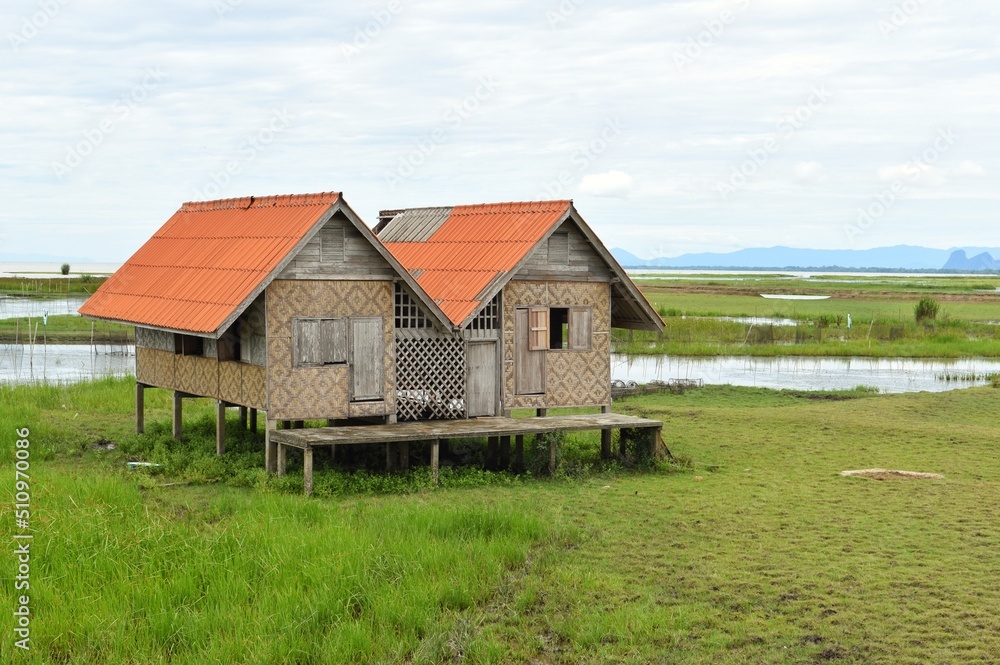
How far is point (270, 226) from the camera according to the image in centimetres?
1609

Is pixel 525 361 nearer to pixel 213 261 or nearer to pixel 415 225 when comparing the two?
pixel 415 225

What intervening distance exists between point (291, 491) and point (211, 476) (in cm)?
156

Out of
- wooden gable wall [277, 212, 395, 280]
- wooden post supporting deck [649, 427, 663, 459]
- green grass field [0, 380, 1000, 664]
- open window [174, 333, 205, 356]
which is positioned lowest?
green grass field [0, 380, 1000, 664]

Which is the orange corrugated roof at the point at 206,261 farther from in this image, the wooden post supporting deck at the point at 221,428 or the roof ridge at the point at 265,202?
the wooden post supporting deck at the point at 221,428

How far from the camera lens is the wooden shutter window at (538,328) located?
17.2 meters

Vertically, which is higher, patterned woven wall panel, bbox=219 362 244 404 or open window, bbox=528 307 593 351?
open window, bbox=528 307 593 351

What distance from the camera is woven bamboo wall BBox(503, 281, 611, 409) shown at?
672 inches

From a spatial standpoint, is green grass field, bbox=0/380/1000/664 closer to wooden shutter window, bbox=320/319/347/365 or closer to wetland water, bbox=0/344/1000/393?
wooden shutter window, bbox=320/319/347/365

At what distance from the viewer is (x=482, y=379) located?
1698 centimetres

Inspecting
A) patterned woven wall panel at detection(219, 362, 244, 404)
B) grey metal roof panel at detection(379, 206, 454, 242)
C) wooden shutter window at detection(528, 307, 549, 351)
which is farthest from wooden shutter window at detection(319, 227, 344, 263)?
grey metal roof panel at detection(379, 206, 454, 242)

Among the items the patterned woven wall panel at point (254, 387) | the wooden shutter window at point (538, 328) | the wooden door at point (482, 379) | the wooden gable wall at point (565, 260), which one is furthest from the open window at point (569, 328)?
the patterned woven wall panel at point (254, 387)

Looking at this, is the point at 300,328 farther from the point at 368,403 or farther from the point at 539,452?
the point at 539,452

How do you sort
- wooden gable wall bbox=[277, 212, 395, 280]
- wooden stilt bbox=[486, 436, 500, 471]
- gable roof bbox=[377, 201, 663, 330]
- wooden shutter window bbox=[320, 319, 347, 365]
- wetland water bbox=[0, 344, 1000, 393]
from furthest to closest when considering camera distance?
wetland water bbox=[0, 344, 1000, 393]
wooden stilt bbox=[486, 436, 500, 471]
gable roof bbox=[377, 201, 663, 330]
wooden shutter window bbox=[320, 319, 347, 365]
wooden gable wall bbox=[277, 212, 395, 280]

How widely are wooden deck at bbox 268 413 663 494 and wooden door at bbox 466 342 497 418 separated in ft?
0.88
